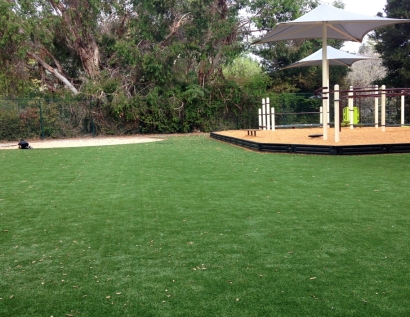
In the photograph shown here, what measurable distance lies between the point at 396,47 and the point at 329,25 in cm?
1364

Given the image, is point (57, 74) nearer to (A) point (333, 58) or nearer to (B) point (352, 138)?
(A) point (333, 58)

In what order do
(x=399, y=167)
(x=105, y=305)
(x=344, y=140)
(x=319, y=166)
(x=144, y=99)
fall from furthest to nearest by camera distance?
(x=144, y=99), (x=344, y=140), (x=319, y=166), (x=399, y=167), (x=105, y=305)

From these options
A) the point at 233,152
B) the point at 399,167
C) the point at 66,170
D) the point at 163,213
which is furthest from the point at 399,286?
the point at 233,152

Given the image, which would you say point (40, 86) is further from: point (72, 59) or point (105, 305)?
point (105, 305)

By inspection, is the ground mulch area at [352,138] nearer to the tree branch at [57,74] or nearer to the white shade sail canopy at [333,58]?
the white shade sail canopy at [333,58]

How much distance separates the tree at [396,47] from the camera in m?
24.3

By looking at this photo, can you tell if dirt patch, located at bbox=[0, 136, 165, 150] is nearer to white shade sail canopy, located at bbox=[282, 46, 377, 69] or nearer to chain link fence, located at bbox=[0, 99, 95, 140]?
chain link fence, located at bbox=[0, 99, 95, 140]

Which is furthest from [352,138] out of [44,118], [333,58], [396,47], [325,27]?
[44,118]

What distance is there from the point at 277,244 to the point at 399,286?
1.30 m

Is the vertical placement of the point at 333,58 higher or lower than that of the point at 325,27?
lower

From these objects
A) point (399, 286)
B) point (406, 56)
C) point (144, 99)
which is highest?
point (406, 56)

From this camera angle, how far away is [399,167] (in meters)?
8.77

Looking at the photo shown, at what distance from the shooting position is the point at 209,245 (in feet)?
14.4

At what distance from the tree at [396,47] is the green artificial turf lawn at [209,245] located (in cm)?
1836
